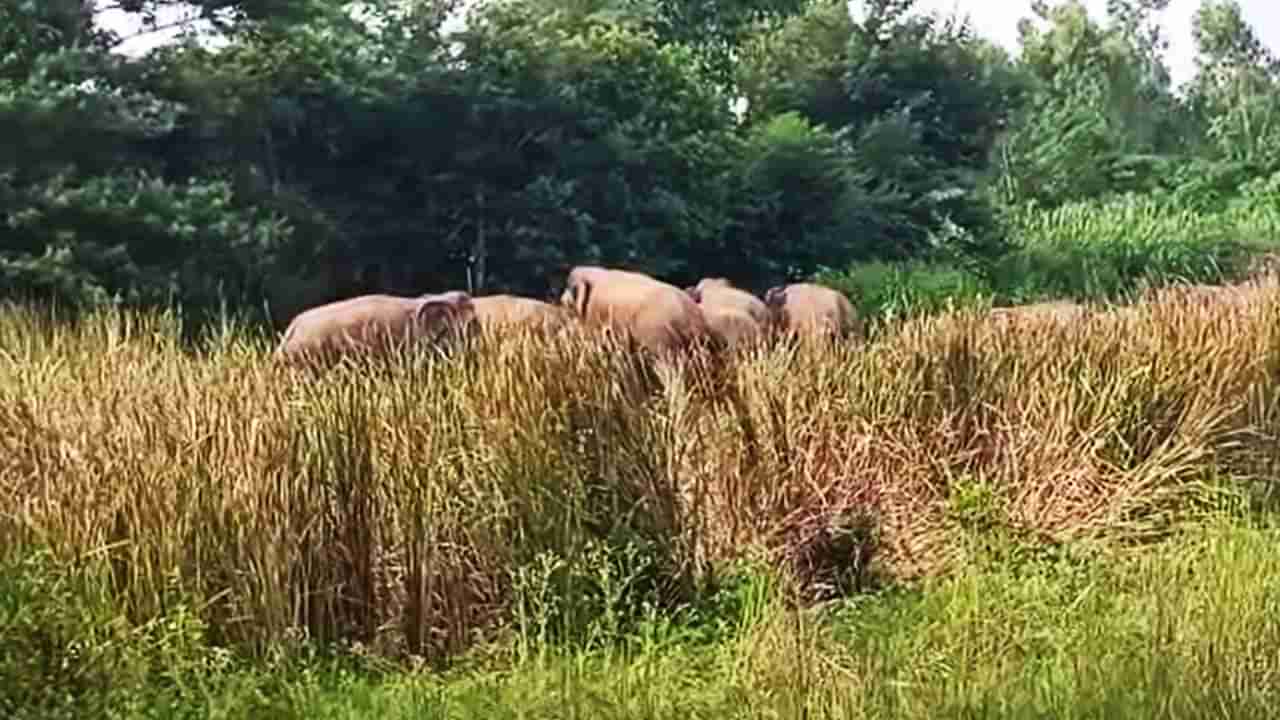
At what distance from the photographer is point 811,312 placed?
8.60 meters

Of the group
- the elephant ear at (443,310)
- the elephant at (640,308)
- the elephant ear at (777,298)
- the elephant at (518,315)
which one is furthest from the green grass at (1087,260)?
the elephant ear at (443,310)

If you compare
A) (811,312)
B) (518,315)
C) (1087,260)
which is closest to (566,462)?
(518,315)

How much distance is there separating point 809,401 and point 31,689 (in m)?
2.80

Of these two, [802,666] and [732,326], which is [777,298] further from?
[802,666]

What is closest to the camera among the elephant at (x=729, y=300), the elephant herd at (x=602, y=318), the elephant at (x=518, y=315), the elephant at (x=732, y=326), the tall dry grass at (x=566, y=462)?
the tall dry grass at (x=566, y=462)

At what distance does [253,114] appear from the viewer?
11453mm

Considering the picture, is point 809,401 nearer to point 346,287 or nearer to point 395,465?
point 395,465

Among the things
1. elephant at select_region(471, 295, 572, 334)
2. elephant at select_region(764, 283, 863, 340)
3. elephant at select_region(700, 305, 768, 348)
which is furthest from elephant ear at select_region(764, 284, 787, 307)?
elephant at select_region(471, 295, 572, 334)

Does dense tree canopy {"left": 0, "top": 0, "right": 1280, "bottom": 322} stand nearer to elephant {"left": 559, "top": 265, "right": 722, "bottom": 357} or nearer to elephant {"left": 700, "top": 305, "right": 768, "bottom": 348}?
elephant {"left": 559, "top": 265, "right": 722, "bottom": 357}

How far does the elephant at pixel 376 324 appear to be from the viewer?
6.97 meters

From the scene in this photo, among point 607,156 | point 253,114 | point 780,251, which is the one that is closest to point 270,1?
point 253,114

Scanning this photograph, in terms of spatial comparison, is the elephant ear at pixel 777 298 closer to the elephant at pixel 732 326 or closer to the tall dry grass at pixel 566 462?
the elephant at pixel 732 326

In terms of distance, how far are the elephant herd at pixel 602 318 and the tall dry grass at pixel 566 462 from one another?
19.9 inches

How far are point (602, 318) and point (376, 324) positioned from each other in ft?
3.20
